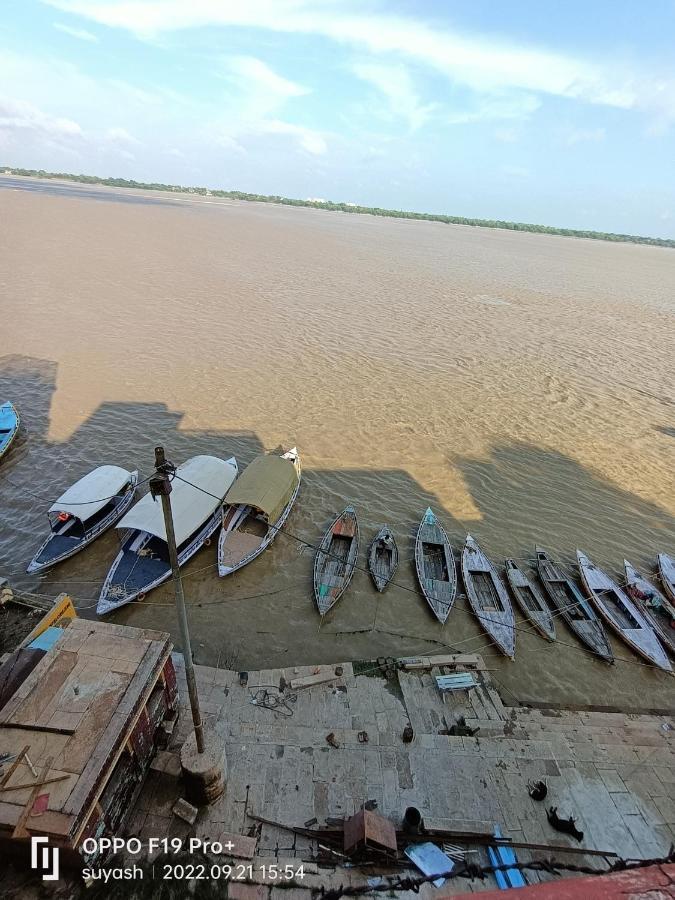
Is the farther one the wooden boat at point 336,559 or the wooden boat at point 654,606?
the wooden boat at point 336,559

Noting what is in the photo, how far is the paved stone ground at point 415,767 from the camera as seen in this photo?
7922 mm

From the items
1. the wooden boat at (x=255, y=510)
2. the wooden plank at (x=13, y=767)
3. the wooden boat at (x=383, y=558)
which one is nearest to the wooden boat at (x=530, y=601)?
the wooden boat at (x=383, y=558)

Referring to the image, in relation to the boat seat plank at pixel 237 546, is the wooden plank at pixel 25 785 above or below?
above

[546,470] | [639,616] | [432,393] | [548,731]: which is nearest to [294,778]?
[548,731]

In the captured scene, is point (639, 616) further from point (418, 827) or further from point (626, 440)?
point (626, 440)

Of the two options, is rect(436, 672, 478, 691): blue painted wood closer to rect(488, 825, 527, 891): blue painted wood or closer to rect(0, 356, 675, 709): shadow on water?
rect(0, 356, 675, 709): shadow on water

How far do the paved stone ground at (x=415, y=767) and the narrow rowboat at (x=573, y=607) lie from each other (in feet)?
8.15

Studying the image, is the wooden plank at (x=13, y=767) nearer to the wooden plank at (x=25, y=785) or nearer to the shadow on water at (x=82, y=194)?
the wooden plank at (x=25, y=785)

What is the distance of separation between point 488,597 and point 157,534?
10.0m

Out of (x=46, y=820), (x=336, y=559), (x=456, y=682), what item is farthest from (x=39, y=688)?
(x=336, y=559)

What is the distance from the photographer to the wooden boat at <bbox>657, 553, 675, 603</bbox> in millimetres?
14336

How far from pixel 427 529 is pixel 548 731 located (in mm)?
7243

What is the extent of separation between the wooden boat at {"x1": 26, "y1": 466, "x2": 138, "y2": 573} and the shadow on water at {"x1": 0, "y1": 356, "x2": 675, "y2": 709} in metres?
0.44

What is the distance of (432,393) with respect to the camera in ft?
84.8
